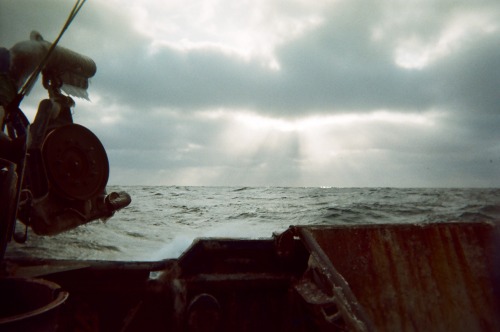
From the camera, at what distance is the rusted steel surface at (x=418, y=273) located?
257 centimetres

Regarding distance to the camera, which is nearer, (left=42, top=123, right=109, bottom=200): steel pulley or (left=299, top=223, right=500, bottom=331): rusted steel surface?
(left=299, top=223, right=500, bottom=331): rusted steel surface

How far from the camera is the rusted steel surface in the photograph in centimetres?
257

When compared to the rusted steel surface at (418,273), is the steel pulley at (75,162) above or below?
above

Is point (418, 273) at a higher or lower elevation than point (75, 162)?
lower

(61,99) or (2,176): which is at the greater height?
(61,99)

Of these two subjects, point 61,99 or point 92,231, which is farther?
point 92,231

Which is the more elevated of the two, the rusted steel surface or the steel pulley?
the steel pulley

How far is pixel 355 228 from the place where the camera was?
109 inches

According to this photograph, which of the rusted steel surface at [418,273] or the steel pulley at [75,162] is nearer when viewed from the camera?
the rusted steel surface at [418,273]

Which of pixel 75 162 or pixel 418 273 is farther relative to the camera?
pixel 75 162

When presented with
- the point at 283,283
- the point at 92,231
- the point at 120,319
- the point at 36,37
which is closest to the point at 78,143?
the point at 36,37

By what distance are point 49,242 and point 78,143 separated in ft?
25.2

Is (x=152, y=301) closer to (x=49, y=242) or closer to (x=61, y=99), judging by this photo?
(x=61, y=99)

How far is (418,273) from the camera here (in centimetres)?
271
